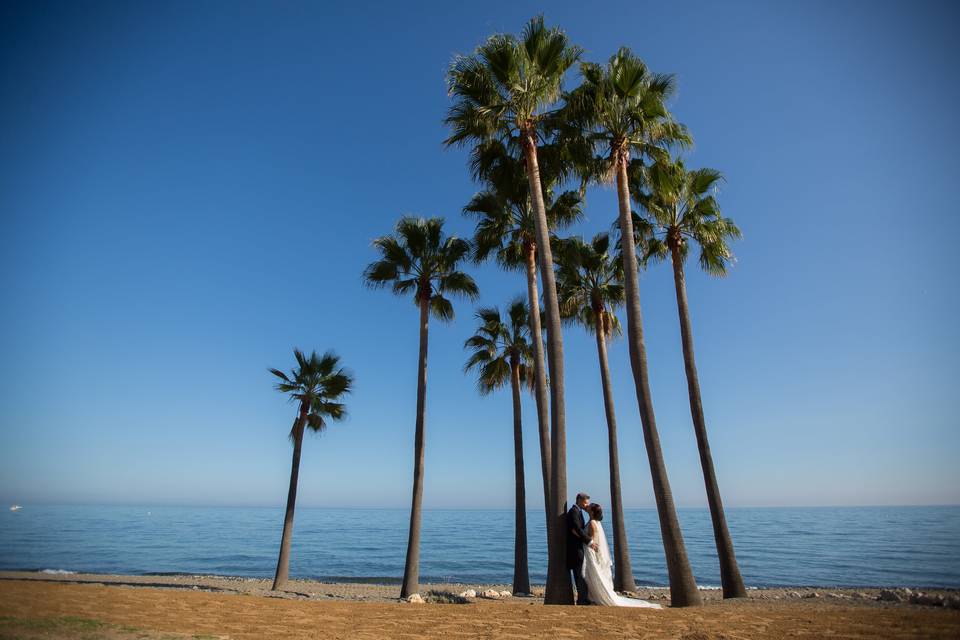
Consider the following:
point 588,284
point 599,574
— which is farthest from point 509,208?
point 599,574

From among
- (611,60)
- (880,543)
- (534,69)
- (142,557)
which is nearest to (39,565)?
(142,557)

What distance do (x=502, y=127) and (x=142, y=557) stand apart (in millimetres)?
43322

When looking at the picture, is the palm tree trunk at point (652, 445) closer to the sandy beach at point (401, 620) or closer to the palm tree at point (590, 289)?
the sandy beach at point (401, 620)

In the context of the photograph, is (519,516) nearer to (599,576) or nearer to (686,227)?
(599,576)

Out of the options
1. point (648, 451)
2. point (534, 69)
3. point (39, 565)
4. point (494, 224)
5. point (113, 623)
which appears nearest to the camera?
point (113, 623)

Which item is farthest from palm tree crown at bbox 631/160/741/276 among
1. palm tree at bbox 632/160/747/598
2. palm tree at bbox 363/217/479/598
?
palm tree at bbox 363/217/479/598

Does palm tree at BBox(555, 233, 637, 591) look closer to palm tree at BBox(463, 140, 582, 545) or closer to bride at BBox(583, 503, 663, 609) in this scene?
palm tree at BBox(463, 140, 582, 545)

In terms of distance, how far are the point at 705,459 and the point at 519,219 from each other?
1039cm

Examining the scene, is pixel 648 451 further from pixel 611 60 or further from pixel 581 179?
pixel 611 60

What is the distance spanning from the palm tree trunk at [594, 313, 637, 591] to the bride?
19.9 feet

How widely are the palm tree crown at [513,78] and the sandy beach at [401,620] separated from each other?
12661 mm

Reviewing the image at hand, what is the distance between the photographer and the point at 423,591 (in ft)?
69.1

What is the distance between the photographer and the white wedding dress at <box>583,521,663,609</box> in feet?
34.2

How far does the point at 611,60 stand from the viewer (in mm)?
14484
